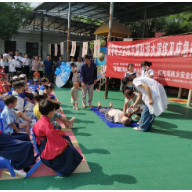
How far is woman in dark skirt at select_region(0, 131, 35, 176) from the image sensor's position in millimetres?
2251

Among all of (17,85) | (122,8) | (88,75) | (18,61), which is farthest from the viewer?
(122,8)

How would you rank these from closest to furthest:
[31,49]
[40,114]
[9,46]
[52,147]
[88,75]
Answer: [52,147]
[40,114]
[88,75]
[9,46]
[31,49]

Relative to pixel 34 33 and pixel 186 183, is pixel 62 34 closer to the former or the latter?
pixel 34 33

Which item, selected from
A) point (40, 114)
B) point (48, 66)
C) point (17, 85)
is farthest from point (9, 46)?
point (40, 114)

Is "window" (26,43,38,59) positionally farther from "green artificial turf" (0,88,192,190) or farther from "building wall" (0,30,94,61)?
"green artificial turf" (0,88,192,190)

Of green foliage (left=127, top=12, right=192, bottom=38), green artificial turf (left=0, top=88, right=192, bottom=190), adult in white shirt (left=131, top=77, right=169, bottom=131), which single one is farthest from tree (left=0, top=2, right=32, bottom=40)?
adult in white shirt (left=131, top=77, right=169, bottom=131)

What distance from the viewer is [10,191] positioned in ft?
6.82

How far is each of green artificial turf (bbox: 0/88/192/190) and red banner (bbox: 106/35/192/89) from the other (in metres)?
1.32

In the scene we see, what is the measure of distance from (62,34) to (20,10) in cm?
450

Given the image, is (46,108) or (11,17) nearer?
(46,108)

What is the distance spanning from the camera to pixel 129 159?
2.89 meters

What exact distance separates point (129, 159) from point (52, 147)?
4.30 feet

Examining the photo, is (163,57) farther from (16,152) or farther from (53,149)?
(16,152)

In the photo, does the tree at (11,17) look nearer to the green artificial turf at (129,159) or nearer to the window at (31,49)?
the window at (31,49)
